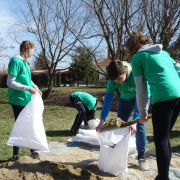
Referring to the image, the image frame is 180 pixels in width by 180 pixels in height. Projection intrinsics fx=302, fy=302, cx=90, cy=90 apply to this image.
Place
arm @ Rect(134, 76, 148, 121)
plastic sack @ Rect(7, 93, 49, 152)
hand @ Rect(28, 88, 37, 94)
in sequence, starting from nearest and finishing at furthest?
arm @ Rect(134, 76, 148, 121) → plastic sack @ Rect(7, 93, 49, 152) → hand @ Rect(28, 88, 37, 94)

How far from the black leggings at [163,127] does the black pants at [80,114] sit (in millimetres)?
3877

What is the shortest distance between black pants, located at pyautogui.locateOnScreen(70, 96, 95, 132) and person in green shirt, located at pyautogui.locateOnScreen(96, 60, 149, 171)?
8.93ft

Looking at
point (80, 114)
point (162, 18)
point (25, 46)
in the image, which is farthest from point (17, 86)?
point (162, 18)

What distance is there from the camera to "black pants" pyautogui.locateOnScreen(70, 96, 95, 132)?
261 inches

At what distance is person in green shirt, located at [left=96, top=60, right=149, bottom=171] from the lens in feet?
11.6

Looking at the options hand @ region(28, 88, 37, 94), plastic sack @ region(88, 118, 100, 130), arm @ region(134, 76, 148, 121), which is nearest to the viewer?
arm @ region(134, 76, 148, 121)

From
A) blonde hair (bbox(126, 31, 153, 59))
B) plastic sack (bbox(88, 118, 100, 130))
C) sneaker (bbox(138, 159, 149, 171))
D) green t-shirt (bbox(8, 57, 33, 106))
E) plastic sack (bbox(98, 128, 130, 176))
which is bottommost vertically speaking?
plastic sack (bbox(88, 118, 100, 130))

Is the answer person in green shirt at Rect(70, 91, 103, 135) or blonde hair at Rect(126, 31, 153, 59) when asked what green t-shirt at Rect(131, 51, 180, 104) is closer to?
blonde hair at Rect(126, 31, 153, 59)

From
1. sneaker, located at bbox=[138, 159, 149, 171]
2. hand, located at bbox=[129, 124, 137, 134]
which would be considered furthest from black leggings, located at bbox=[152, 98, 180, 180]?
sneaker, located at bbox=[138, 159, 149, 171]

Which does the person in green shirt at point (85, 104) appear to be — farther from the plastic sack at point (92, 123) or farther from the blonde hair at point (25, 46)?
the blonde hair at point (25, 46)

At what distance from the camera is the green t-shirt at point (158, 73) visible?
273cm

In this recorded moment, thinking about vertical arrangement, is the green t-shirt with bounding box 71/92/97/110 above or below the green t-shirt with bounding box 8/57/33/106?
below

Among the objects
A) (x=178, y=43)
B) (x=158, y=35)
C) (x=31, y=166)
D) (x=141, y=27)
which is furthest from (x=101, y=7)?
(x=31, y=166)

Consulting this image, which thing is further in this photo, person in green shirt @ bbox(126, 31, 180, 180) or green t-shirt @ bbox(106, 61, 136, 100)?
green t-shirt @ bbox(106, 61, 136, 100)
